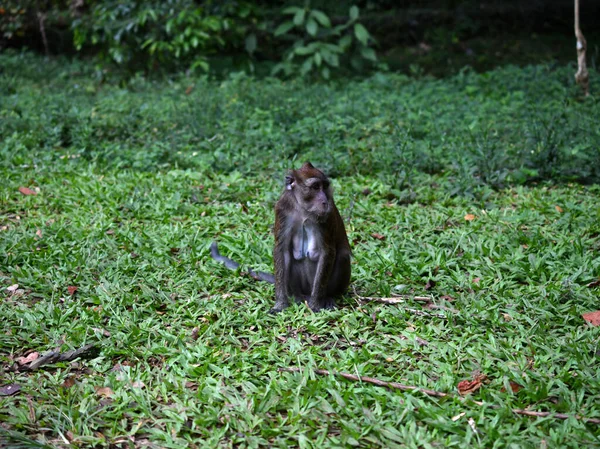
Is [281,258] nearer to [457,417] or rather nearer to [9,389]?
[457,417]

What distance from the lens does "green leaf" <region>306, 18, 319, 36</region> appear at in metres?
11.2

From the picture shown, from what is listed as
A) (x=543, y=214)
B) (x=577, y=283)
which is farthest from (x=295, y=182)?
(x=543, y=214)

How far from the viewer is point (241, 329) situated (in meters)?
4.45

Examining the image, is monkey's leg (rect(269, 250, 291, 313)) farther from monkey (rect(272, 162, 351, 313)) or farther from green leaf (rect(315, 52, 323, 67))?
green leaf (rect(315, 52, 323, 67))

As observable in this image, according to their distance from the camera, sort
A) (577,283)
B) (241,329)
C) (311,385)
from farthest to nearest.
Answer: (577,283), (241,329), (311,385)

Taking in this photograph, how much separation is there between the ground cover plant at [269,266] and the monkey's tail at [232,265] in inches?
4.4

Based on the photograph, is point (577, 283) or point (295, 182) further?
point (577, 283)

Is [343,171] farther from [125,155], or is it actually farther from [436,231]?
[125,155]

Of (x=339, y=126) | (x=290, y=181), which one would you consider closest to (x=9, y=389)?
(x=290, y=181)

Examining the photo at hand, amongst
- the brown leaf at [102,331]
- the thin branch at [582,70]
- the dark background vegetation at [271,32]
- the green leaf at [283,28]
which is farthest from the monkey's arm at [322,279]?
the green leaf at [283,28]

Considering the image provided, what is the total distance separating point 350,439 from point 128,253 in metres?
2.85

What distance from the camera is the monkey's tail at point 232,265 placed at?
5.07m

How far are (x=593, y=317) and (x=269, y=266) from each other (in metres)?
2.29

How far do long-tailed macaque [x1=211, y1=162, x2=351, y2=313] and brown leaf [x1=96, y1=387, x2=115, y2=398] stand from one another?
51.1 inches
